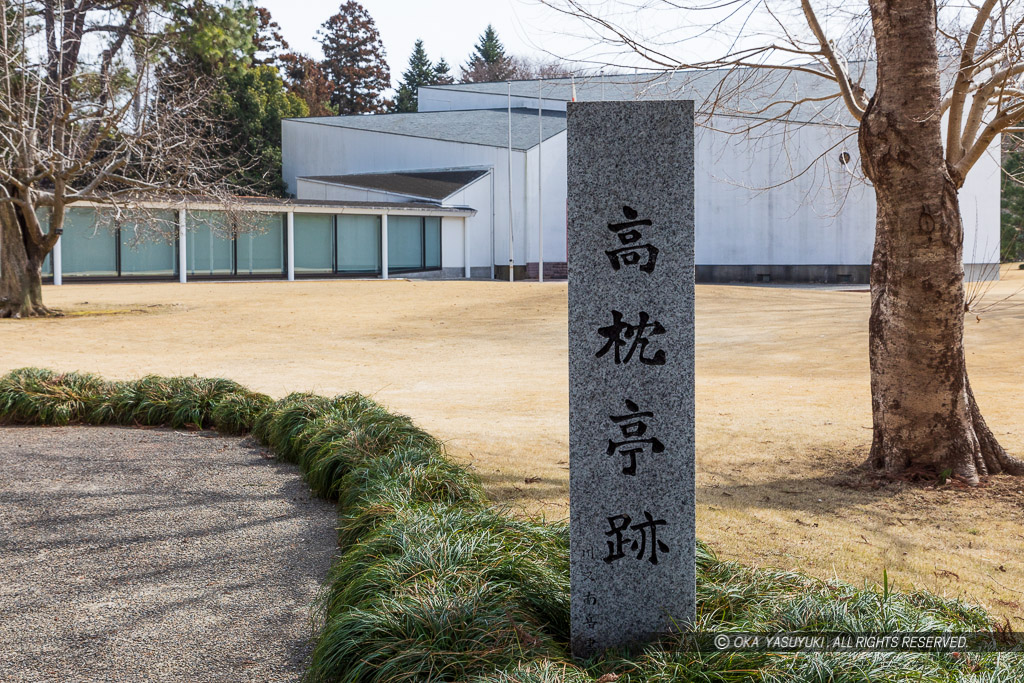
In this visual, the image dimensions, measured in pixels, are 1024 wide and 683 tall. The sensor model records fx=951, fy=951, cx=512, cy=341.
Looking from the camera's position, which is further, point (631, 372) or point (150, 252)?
point (150, 252)

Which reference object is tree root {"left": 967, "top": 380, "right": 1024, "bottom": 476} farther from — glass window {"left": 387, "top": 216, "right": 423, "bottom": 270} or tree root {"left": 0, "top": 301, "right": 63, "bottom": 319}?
glass window {"left": 387, "top": 216, "right": 423, "bottom": 270}

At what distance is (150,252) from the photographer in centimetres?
3256

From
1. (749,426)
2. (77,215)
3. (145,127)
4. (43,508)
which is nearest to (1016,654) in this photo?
(43,508)

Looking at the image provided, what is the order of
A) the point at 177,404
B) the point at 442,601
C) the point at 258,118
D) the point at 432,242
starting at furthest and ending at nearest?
1. the point at 258,118
2. the point at 432,242
3. the point at 177,404
4. the point at 442,601

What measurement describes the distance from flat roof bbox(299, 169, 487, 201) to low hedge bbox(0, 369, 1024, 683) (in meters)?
35.5

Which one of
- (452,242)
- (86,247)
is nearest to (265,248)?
(86,247)

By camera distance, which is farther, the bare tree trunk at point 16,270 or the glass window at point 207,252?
the glass window at point 207,252

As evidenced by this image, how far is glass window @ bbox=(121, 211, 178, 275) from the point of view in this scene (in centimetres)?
3142

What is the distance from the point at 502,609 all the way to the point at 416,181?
135ft

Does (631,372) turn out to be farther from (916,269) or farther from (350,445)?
(916,269)

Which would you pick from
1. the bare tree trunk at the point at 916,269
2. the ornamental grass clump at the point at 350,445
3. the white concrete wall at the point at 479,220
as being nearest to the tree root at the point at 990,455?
the bare tree trunk at the point at 916,269

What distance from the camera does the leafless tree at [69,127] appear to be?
20.1m

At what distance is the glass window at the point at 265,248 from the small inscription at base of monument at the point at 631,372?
3226cm

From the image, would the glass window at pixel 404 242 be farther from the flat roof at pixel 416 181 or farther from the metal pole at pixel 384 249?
the flat roof at pixel 416 181
